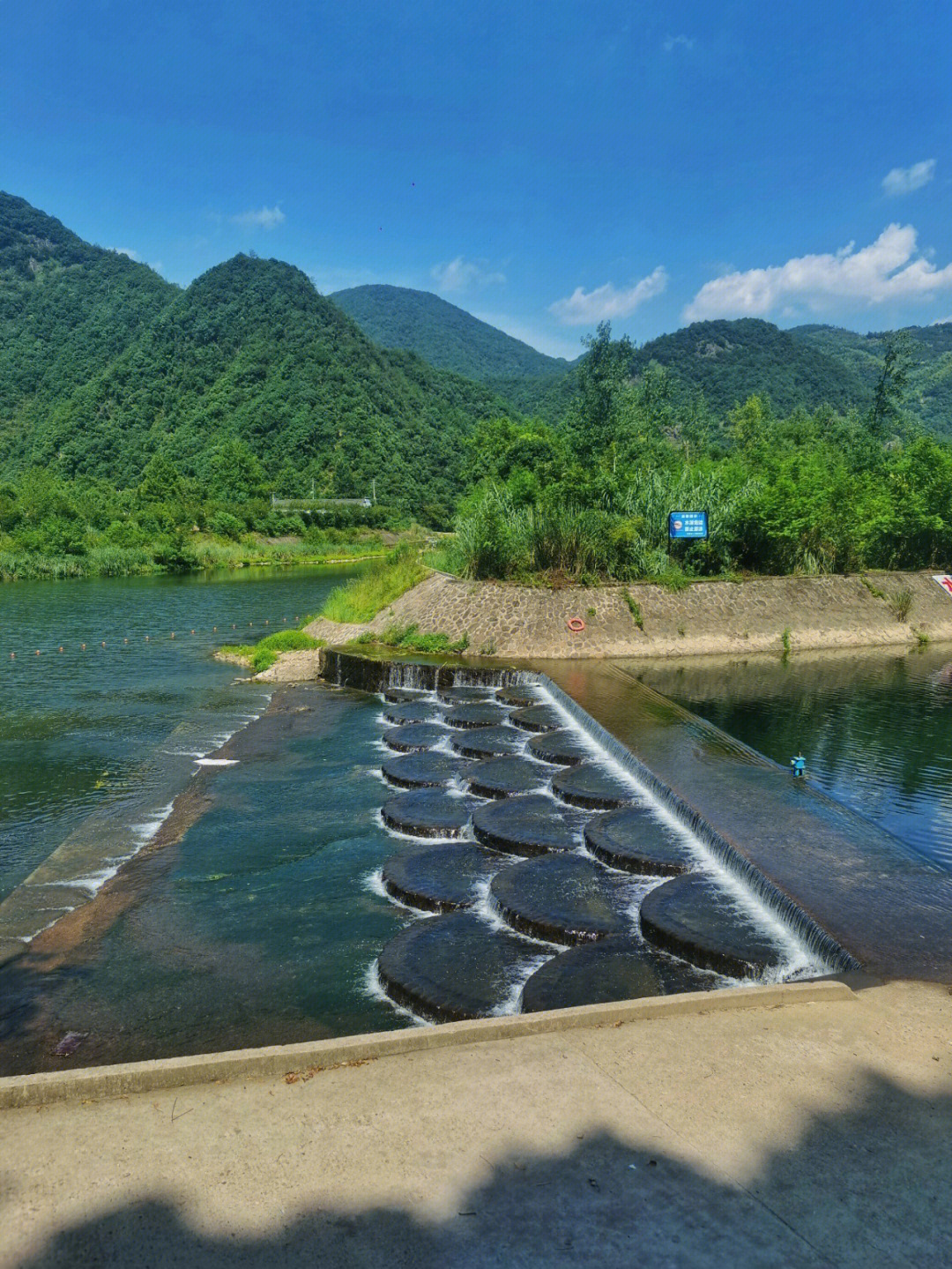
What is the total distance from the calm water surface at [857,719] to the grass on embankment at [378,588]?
8195mm

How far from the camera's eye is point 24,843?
38.5 feet

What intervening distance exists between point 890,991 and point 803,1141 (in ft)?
6.68

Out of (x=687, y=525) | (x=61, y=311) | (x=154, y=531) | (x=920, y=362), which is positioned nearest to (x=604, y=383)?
(x=920, y=362)

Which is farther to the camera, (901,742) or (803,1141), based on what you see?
(901,742)

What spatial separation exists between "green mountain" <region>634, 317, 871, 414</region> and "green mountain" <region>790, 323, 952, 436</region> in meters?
3.03

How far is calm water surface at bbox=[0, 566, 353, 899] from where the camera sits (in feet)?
40.9

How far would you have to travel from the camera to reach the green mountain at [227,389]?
108m

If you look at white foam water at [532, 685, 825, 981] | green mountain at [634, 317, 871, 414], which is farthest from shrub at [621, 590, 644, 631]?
green mountain at [634, 317, 871, 414]

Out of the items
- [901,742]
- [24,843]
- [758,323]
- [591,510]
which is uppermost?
[758,323]

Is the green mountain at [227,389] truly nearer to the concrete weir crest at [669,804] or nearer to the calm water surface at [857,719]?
the concrete weir crest at [669,804]

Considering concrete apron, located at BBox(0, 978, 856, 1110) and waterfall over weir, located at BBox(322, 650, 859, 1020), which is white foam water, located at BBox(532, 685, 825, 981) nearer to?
waterfall over weir, located at BBox(322, 650, 859, 1020)

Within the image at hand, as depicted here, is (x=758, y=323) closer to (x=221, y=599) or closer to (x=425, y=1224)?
(x=221, y=599)

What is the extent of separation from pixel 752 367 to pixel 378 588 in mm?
118493

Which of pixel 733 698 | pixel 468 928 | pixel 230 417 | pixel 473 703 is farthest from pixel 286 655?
pixel 230 417
